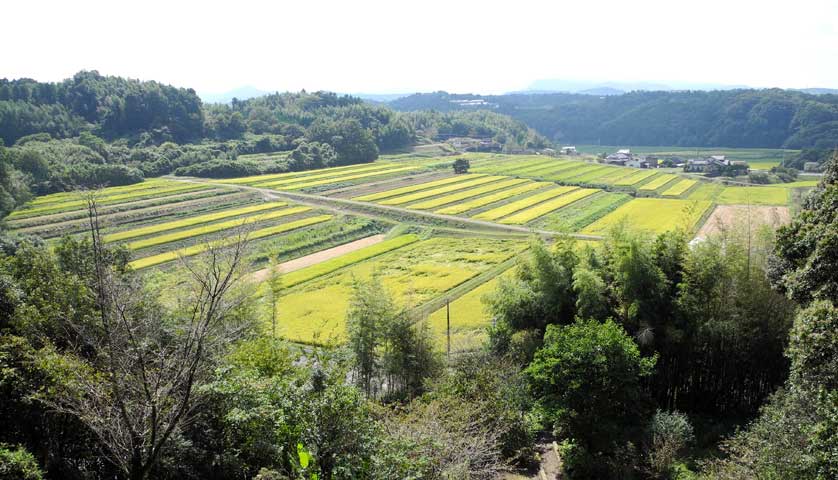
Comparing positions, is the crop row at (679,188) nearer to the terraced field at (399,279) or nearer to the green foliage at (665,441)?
the terraced field at (399,279)

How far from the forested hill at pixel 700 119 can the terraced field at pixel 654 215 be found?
51270 mm

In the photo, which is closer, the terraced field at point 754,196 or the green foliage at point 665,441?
the green foliage at point 665,441


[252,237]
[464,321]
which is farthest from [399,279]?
[252,237]

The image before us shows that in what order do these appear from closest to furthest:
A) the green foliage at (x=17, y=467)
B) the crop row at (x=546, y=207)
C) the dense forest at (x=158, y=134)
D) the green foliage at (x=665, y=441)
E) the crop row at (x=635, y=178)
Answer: the green foliage at (x=17, y=467), the green foliage at (x=665, y=441), the crop row at (x=546, y=207), the dense forest at (x=158, y=134), the crop row at (x=635, y=178)

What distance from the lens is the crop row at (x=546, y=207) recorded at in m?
39.2

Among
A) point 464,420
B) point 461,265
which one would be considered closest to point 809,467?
point 464,420

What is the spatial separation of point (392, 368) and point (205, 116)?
79.5 meters

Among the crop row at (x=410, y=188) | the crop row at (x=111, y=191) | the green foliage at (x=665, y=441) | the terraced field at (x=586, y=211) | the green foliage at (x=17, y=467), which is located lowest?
the green foliage at (x=665, y=441)

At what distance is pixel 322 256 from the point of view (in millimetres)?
32250

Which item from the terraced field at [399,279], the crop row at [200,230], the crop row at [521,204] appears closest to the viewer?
the terraced field at [399,279]

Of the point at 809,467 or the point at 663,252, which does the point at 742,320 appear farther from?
the point at 809,467

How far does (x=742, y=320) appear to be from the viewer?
12.5m

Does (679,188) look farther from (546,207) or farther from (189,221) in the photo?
(189,221)

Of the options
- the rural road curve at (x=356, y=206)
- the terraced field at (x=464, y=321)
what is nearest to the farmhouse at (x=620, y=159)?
the rural road curve at (x=356, y=206)
